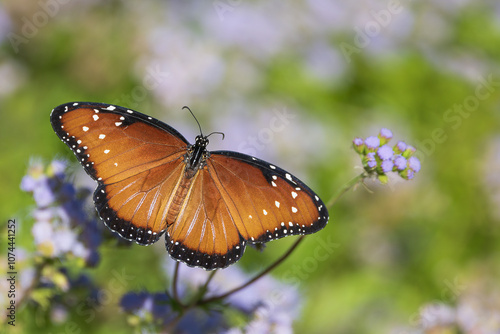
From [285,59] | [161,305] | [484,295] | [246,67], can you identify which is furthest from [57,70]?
[484,295]

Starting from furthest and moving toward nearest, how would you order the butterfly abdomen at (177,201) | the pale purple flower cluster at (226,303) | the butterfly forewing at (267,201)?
1. the pale purple flower cluster at (226,303)
2. the butterfly abdomen at (177,201)
3. the butterfly forewing at (267,201)

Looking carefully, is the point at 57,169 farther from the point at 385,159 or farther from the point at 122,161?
the point at 385,159
